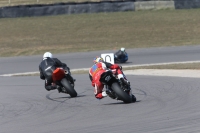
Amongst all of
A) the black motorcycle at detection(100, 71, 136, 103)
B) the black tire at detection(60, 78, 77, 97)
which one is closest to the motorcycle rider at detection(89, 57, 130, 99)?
the black motorcycle at detection(100, 71, 136, 103)

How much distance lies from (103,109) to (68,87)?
265cm

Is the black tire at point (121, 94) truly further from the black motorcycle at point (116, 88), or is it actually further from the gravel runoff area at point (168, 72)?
Answer: the gravel runoff area at point (168, 72)

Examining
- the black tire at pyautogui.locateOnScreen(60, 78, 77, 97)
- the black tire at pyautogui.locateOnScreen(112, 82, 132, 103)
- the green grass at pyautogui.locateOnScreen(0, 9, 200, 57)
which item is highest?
the black tire at pyautogui.locateOnScreen(112, 82, 132, 103)

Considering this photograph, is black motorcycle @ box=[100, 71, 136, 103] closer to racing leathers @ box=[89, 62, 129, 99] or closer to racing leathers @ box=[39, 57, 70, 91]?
racing leathers @ box=[89, 62, 129, 99]

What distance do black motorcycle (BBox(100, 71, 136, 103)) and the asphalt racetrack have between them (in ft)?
0.53

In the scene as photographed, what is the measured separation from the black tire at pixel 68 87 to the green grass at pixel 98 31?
14.7 metres

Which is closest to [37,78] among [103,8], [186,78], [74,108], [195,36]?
[186,78]

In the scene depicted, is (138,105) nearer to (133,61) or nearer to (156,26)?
(133,61)

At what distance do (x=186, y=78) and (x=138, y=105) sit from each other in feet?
16.2

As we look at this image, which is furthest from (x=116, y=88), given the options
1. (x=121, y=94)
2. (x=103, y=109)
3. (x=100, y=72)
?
(x=103, y=109)

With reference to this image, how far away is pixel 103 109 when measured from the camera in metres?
11.0

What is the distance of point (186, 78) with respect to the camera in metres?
15.8

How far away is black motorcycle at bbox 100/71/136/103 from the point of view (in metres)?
11.5

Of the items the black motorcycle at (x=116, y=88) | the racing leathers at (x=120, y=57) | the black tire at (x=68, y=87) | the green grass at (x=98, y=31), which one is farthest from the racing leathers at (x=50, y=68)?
the green grass at (x=98, y=31)
